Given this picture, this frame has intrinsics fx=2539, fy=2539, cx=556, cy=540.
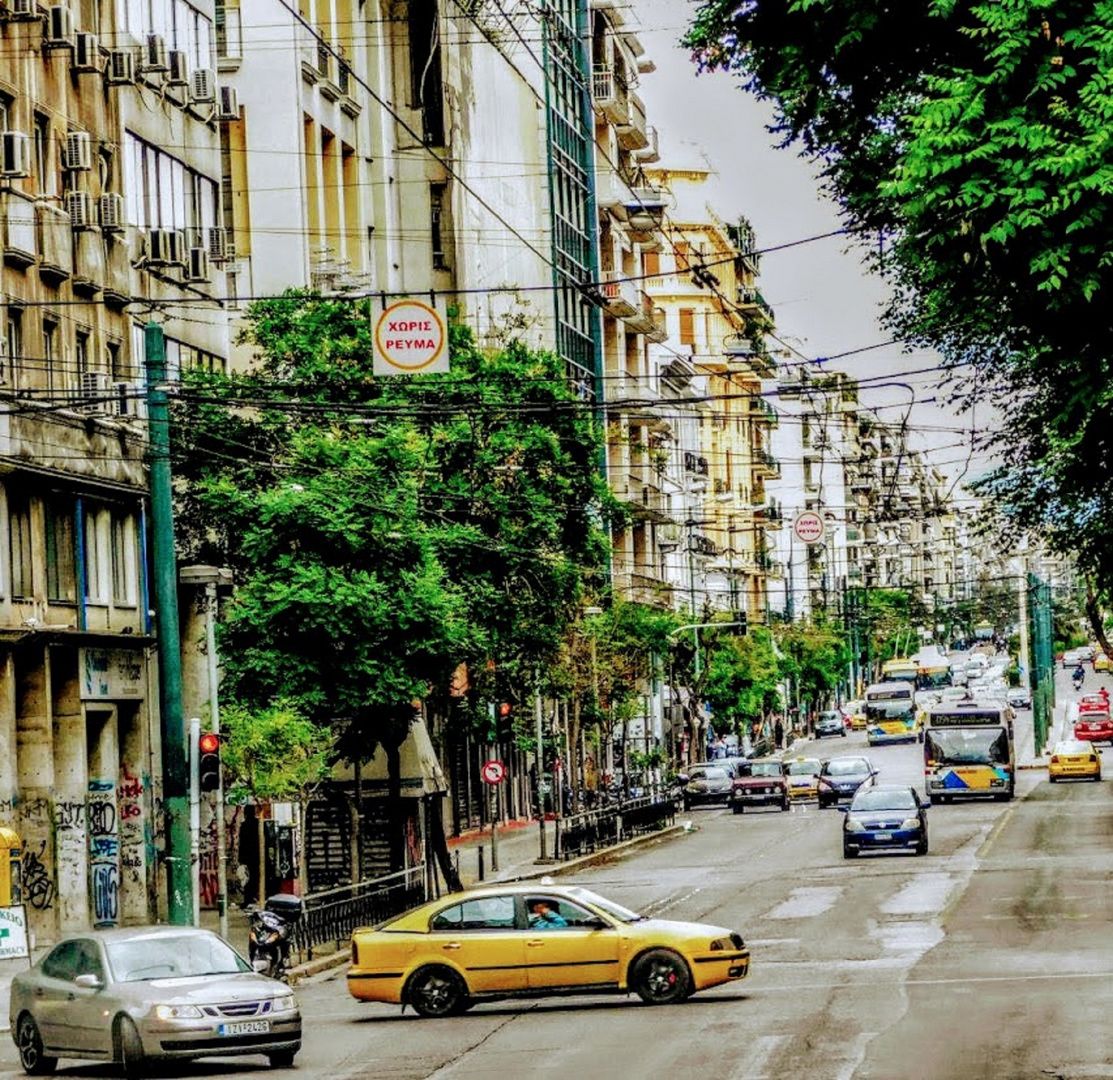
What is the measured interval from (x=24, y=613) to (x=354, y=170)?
28.5 m

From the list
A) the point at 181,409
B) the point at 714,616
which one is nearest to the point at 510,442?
the point at 181,409

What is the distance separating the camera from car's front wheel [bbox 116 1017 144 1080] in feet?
72.6

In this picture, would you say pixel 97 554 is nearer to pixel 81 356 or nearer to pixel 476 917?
pixel 81 356

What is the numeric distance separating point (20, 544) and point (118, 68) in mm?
8909

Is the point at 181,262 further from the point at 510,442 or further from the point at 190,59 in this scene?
the point at 510,442

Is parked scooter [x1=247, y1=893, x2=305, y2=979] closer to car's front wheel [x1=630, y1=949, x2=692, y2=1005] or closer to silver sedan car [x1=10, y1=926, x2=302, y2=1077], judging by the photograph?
car's front wheel [x1=630, y1=949, x2=692, y2=1005]

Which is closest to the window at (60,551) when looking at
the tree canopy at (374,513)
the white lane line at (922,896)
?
the tree canopy at (374,513)

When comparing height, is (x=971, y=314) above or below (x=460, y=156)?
below

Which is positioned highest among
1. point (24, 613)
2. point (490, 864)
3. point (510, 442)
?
point (510, 442)

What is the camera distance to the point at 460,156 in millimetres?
74000

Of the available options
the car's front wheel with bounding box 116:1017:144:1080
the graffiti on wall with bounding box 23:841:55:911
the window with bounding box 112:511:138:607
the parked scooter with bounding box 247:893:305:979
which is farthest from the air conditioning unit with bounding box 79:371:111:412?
the car's front wheel with bounding box 116:1017:144:1080

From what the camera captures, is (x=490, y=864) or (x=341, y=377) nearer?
(x=341, y=377)

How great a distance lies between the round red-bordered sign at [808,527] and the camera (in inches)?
3570

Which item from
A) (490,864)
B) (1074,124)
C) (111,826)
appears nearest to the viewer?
(1074,124)
